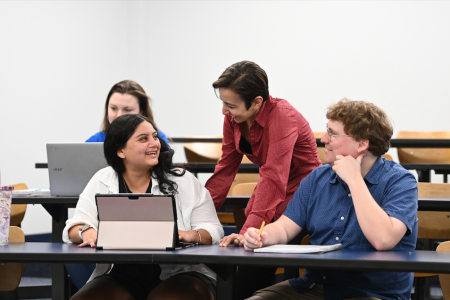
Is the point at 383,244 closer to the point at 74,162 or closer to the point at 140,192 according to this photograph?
the point at 140,192

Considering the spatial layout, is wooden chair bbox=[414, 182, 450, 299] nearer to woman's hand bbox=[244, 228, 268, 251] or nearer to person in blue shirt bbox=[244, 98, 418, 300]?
person in blue shirt bbox=[244, 98, 418, 300]

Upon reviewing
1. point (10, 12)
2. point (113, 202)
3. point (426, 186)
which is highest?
point (10, 12)

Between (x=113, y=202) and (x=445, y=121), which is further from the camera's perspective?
(x=445, y=121)

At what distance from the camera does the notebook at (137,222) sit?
147cm

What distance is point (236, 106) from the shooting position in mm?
1891

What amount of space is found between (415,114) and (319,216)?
13.0 feet

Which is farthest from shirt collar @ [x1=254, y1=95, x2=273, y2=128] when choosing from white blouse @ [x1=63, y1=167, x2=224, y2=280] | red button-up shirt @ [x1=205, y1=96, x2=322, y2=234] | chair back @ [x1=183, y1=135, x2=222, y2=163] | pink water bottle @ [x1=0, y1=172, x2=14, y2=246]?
chair back @ [x1=183, y1=135, x2=222, y2=163]

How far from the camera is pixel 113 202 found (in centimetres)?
150

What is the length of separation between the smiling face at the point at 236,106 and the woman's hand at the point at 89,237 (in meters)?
0.64

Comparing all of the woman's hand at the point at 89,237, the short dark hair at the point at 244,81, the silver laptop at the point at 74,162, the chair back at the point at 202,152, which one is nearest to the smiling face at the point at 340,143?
the short dark hair at the point at 244,81

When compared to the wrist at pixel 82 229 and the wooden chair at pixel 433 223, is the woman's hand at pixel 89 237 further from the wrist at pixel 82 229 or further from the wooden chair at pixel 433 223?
the wooden chair at pixel 433 223

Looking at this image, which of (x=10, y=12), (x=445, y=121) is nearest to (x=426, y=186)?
(x=445, y=121)

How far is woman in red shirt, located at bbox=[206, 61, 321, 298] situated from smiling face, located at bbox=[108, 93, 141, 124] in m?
0.80

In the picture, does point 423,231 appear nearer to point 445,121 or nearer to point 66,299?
point 66,299
